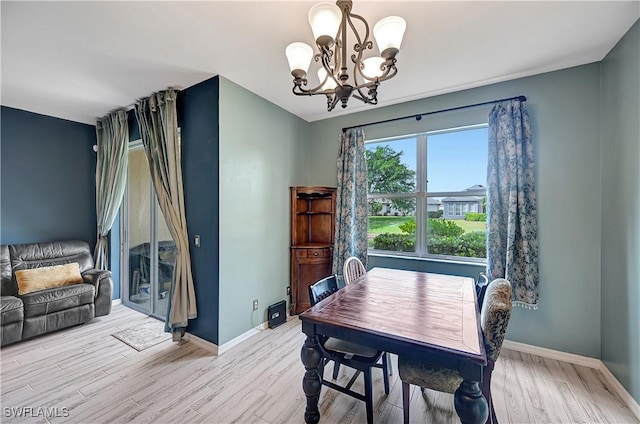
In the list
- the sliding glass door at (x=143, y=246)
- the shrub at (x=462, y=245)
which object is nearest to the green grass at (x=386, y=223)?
the shrub at (x=462, y=245)

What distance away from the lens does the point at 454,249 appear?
3.06 meters

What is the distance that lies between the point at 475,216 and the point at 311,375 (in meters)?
2.46

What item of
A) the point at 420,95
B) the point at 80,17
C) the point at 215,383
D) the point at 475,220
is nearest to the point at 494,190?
the point at 475,220

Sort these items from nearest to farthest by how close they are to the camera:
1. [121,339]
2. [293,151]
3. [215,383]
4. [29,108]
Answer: [215,383], [121,339], [29,108], [293,151]

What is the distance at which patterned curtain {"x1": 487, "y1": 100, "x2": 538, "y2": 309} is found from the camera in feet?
8.24

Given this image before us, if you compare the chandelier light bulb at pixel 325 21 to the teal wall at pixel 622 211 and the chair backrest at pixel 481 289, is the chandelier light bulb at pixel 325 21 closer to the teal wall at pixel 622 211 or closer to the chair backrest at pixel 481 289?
the chair backrest at pixel 481 289

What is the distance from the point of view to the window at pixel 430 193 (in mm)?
2975

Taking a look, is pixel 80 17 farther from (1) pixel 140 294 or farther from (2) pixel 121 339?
(1) pixel 140 294

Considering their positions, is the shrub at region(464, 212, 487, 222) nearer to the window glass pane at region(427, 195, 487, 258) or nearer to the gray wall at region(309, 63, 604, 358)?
the window glass pane at region(427, 195, 487, 258)

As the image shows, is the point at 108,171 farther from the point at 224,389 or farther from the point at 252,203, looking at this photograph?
the point at 224,389

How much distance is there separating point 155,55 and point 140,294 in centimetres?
320

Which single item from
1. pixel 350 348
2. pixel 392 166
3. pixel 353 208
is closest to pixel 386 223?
pixel 353 208

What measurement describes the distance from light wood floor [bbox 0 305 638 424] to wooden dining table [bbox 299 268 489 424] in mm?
475

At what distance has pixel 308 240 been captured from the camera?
13.1 feet
